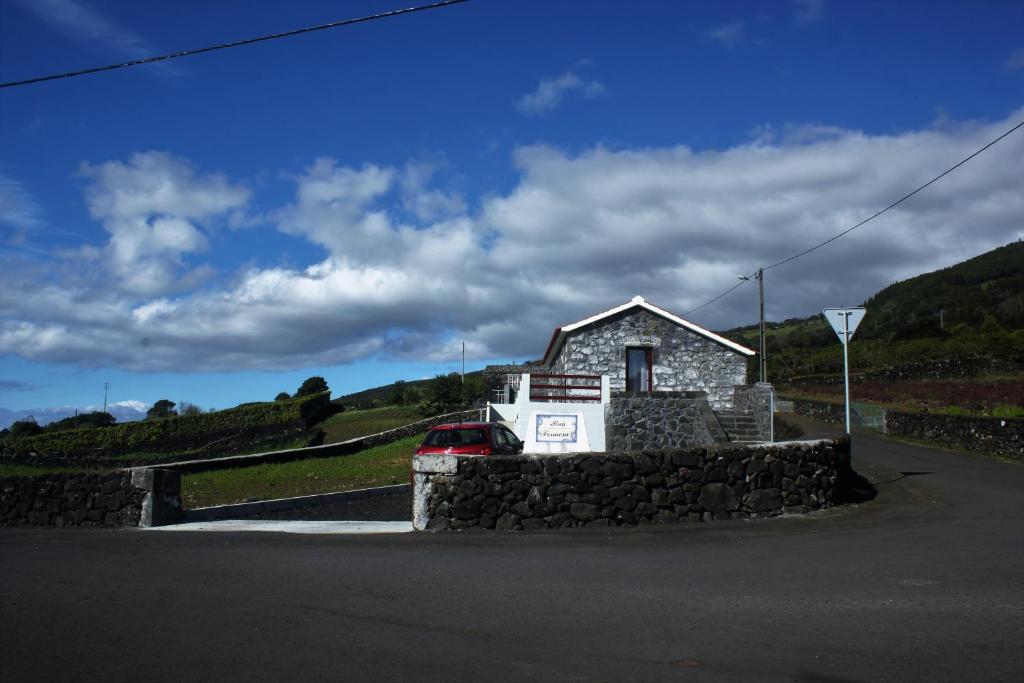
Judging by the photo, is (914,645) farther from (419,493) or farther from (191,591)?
(419,493)

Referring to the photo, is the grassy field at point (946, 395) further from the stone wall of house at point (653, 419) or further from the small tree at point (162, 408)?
the small tree at point (162, 408)

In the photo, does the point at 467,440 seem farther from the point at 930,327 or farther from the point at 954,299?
the point at 954,299

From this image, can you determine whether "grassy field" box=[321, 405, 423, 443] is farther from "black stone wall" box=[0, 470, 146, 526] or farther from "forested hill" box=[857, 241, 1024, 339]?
"forested hill" box=[857, 241, 1024, 339]

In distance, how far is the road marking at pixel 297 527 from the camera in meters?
12.4

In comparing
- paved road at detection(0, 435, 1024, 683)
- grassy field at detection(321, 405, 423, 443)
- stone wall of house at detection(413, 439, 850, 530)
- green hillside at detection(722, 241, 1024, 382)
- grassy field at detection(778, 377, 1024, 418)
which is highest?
green hillside at detection(722, 241, 1024, 382)

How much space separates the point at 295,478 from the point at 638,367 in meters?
13.0

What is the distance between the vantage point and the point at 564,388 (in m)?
25.3

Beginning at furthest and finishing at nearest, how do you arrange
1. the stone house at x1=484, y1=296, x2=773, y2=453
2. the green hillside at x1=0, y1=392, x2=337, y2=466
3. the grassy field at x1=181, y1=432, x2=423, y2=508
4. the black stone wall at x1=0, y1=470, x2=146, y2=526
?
the green hillside at x1=0, y1=392, x2=337, y2=466 < the stone house at x1=484, y1=296, x2=773, y2=453 < the grassy field at x1=181, y1=432, x2=423, y2=508 < the black stone wall at x1=0, y1=470, x2=146, y2=526

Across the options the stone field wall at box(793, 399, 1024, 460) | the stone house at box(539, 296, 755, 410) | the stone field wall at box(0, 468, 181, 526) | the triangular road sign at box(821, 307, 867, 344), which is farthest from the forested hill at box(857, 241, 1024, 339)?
the stone field wall at box(0, 468, 181, 526)

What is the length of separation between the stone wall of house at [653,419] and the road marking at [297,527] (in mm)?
12368

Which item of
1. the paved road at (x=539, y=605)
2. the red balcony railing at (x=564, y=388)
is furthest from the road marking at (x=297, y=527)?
the red balcony railing at (x=564, y=388)

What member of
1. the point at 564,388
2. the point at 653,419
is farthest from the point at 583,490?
the point at 564,388

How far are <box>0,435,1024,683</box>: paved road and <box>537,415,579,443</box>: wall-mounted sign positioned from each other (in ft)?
11.9

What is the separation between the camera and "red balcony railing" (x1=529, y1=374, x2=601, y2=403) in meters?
25.2
